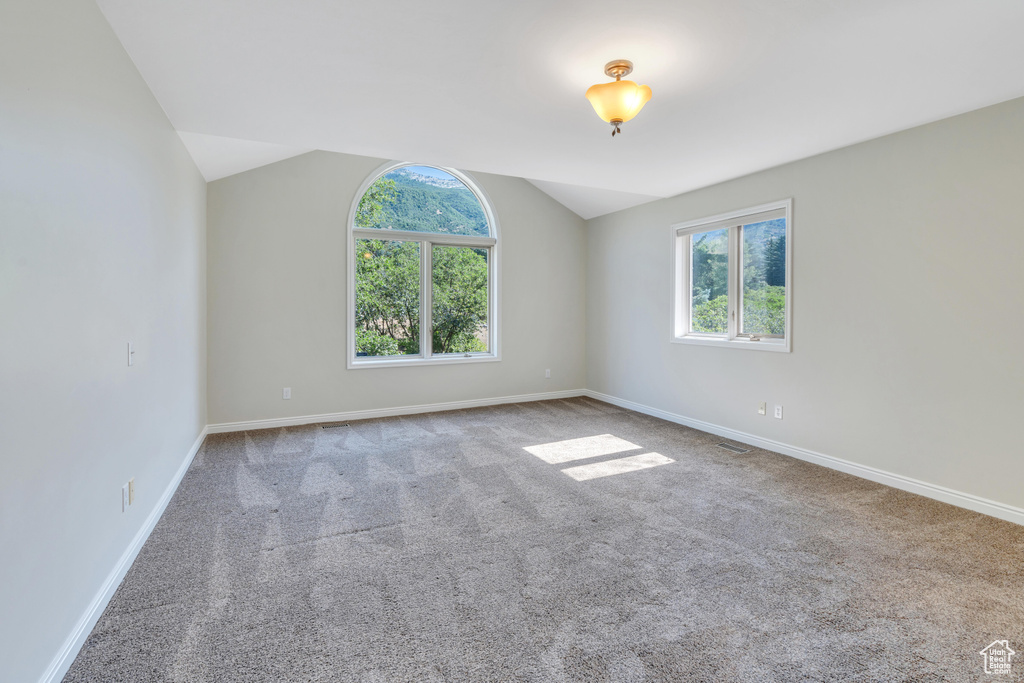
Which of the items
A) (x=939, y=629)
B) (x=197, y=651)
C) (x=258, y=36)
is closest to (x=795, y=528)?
(x=939, y=629)

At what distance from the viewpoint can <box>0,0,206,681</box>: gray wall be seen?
1.34 meters

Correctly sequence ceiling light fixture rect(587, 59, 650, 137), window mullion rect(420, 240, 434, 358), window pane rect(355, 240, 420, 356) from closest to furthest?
ceiling light fixture rect(587, 59, 650, 137), window pane rect(355, 240, 420, 356), window mullion rect(420, 240, 434, 358)

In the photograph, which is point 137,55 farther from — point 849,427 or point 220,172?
point 849,427

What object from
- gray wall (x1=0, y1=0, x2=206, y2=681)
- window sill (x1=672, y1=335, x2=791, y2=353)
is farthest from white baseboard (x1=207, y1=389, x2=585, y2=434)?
gray wall (x1=0, y1=0, x2=206, y2=681)

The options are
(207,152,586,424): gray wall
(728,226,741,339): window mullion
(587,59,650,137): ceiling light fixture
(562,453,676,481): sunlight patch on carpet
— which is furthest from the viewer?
(207,152,586,424): gray wall

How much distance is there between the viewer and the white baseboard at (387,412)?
185 inches

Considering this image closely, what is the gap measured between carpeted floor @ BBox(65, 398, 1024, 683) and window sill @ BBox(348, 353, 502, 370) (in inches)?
Answer: 65.6

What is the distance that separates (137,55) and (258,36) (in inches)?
26.4

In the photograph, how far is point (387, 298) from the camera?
546 centimetres

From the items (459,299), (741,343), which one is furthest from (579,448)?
(459,299)

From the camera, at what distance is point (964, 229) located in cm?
288

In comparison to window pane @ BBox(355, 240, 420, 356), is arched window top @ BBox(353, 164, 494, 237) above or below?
above

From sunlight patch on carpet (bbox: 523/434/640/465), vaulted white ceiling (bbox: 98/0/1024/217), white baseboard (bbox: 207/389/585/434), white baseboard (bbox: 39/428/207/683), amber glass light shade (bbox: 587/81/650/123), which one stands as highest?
vaulted white ceiling (bbox: 98/0/1024/217)

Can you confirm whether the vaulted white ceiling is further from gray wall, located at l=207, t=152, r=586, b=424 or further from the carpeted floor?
the carpeted floor
